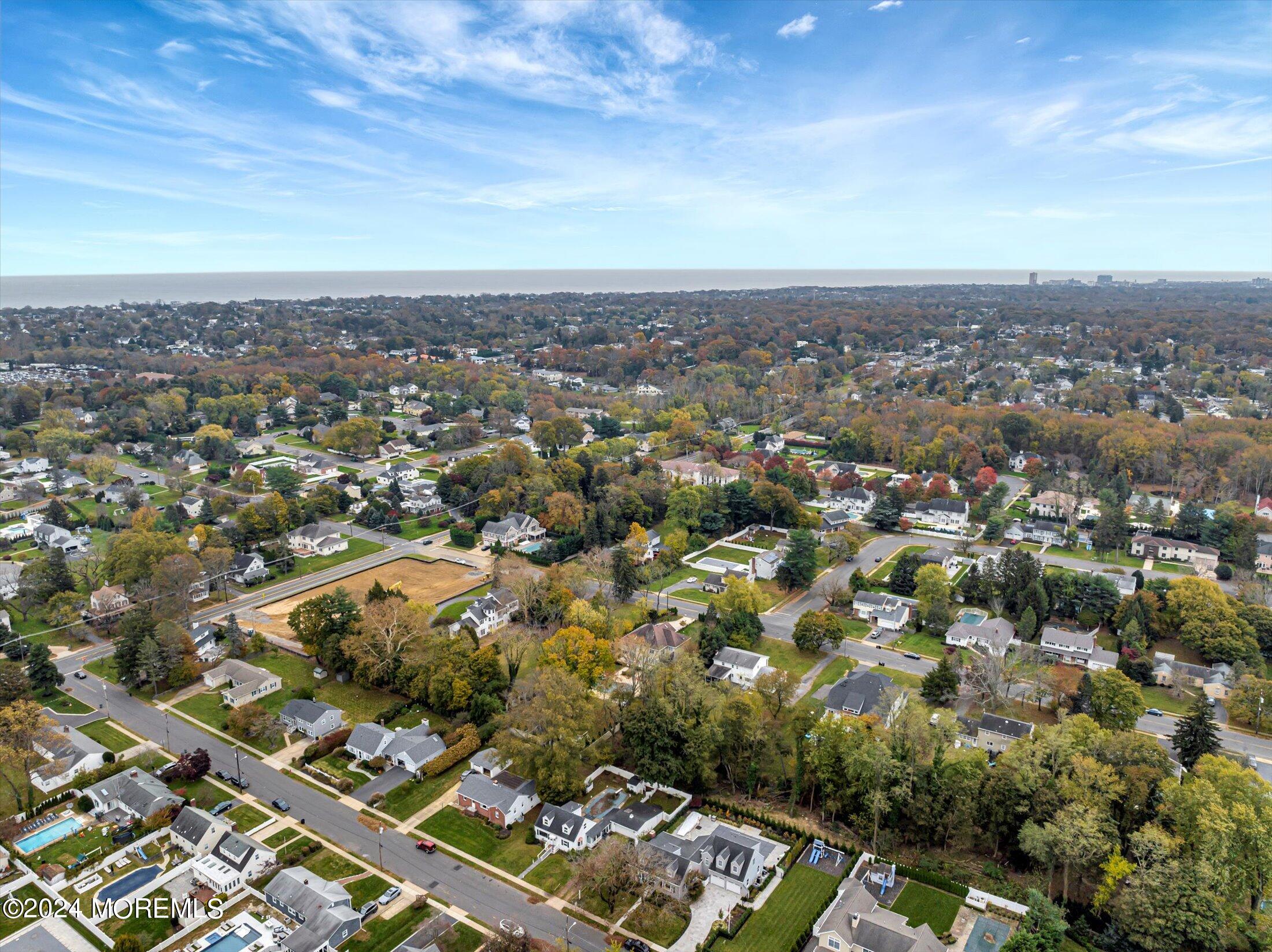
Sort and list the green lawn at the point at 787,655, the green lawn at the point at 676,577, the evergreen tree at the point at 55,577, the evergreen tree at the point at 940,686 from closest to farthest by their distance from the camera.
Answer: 1. the evergreen tree at the point at 940,686
2. the green lawn at the point at 787,655
3. the evergreen tree at the point at 55,577
4. the green lawn at the point at 676,577

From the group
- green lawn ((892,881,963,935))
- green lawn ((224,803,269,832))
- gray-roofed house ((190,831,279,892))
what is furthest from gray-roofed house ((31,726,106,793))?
green lawn ((892,881,963,935))

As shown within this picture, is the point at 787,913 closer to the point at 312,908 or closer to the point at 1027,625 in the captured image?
the point at 312,908

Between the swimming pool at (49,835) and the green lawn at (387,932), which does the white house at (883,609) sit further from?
the swimming pool at (49,835)

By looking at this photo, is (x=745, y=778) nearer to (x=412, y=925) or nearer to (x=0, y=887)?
(x=412, y=925)

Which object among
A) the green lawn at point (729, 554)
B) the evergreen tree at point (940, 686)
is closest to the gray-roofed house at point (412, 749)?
the evergreen tree at point (940, 686)

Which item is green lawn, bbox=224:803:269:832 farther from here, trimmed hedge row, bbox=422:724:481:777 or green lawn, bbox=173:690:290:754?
trimmed hedge row, bbox=422:724:481:777

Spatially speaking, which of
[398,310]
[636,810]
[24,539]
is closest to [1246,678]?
[636,810]

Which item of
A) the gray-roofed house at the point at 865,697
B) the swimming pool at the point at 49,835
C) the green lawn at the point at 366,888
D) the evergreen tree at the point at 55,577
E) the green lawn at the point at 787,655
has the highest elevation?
the evergreen tree at the point at 55,577
